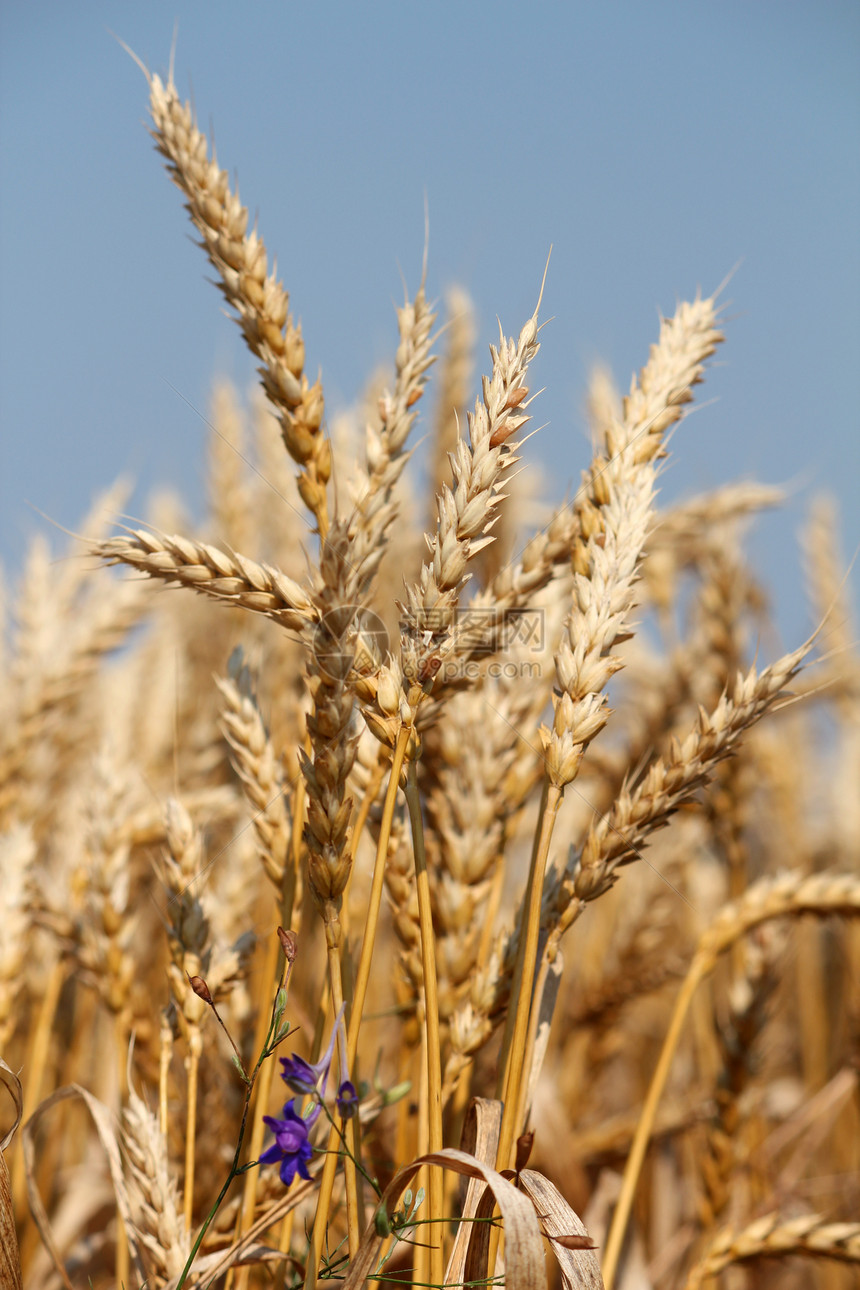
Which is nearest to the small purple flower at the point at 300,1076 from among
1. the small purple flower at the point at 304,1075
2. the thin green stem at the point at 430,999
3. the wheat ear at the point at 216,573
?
the small purple flower at the point at 304,1075

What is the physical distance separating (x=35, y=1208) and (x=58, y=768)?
1.80 metres

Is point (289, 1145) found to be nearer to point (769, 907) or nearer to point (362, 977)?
point (362, 977)

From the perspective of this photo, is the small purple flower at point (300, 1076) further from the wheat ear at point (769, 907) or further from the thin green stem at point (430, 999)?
the wheat ear at point (769, 907)

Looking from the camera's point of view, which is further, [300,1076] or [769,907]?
[769,907]

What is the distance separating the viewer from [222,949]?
46.0 inches

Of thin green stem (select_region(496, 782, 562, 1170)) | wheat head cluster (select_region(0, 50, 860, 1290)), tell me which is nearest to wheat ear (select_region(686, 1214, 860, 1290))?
wheat head cluster (select_region(0, 50, 860, 1290))

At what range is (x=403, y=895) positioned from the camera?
1053mm

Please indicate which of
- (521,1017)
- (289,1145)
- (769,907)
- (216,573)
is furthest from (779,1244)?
(216,573)

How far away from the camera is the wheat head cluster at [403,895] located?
78 centimetres

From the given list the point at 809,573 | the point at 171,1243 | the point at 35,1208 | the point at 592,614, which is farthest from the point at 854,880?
the point at 809,573

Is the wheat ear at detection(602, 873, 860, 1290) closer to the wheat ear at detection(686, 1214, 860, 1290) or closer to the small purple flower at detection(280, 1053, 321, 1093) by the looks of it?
the wheat ear at detection(686, 1214, 860, 1290)

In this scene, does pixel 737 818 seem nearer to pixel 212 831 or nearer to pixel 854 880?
pixel 854 880

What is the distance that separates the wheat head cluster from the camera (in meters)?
0.78

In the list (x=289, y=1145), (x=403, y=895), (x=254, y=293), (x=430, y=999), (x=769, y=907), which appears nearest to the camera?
(x=289, y=1145)
